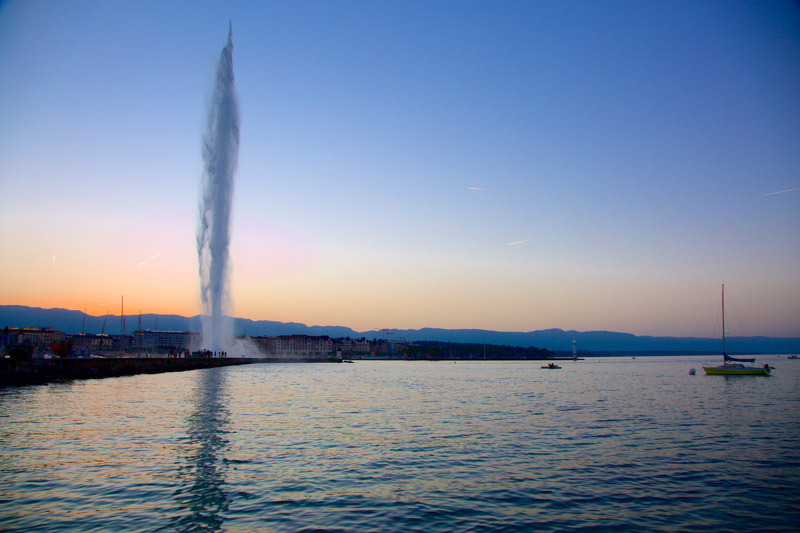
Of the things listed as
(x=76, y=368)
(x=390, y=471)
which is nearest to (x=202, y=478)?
(x=390, y=471)

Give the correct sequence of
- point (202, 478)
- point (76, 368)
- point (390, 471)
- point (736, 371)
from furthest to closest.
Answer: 1. point (736, 371)
2. point (76, 368)
3. point (390, 471)
4. point (202, 478)

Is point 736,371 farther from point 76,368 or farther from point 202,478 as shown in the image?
point 76,368

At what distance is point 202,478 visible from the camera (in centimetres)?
1608

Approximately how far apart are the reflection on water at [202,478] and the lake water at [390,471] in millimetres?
67

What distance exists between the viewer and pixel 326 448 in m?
21.0

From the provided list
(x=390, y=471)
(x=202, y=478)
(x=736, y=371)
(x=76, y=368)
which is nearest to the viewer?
(x=202, y=478)

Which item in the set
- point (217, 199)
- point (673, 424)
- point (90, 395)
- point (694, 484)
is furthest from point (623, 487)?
point (217, 199)

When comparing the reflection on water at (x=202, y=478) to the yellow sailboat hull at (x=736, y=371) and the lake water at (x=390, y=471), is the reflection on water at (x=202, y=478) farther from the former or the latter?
the yellow sailboat hull at (x=736, y=371)

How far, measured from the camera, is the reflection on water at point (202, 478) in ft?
40.1

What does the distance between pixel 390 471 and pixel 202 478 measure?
5.83m

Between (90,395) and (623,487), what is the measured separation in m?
40.9

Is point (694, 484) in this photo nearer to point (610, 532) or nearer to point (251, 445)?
point (610, 532)

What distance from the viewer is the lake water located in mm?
12633

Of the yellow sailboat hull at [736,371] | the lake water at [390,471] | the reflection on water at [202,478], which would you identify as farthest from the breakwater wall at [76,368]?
the yellow sailboat hull at [736,371]
